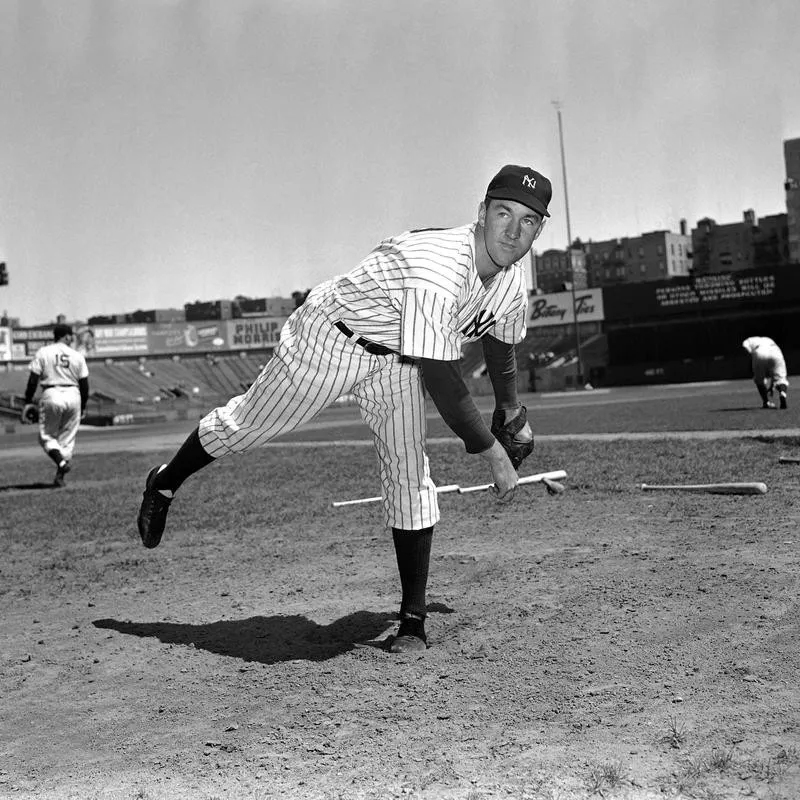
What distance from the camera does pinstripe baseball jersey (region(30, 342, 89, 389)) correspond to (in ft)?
37.5

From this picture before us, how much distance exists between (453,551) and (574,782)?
329cm

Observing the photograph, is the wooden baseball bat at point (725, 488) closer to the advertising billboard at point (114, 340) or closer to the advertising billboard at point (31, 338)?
the advertising billboard at point (31, 338)

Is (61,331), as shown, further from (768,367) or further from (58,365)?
(768,367)

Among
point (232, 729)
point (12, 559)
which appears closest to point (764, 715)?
point (232, 729)

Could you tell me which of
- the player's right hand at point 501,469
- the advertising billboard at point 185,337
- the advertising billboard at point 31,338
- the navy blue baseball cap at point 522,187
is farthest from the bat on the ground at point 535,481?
the advertising billboard at point 185,337

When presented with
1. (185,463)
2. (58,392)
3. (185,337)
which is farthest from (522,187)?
(185,337)

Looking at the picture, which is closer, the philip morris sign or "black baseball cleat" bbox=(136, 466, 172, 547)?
"black baseball cleat" bbox=(136, 466, 172, 547)

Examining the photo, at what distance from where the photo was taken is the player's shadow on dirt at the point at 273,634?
3859 mm

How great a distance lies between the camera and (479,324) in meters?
3.97

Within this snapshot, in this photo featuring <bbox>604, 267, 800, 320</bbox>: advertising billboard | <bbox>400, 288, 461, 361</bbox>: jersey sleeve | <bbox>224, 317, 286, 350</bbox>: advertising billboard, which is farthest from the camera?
<bbox>224, 317, 286, 350</bbox>: advertising billboard

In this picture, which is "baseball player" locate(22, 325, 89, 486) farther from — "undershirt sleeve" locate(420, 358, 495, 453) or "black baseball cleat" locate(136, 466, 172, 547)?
"undershirt sleeve" locate(420, 358, 495, 453)

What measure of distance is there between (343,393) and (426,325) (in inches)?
25.0

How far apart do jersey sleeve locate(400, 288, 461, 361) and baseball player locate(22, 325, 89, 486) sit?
8.66 metres

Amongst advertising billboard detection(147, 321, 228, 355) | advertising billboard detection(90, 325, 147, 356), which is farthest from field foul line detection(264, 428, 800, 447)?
advertising billboard detection(147, 321, 228, 355)
